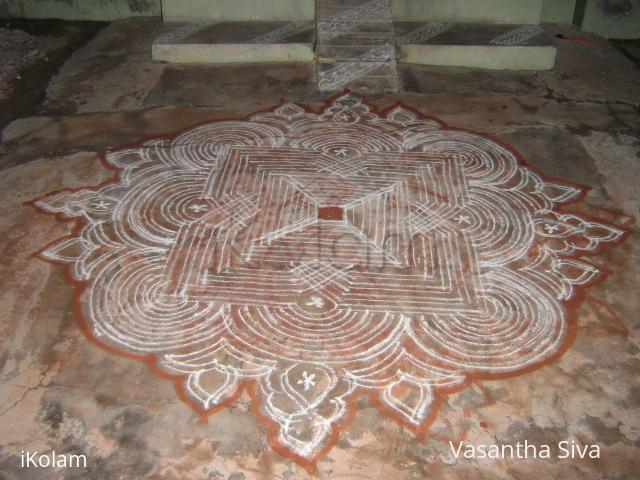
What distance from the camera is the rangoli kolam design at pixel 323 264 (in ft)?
6.66

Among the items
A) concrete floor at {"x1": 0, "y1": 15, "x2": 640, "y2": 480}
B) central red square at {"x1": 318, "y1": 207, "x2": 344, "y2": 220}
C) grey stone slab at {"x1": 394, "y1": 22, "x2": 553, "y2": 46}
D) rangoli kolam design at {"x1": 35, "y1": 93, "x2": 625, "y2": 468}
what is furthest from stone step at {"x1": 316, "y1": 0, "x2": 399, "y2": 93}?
central red square at {"x1": 318, "y1": 207, "x2": 344, "y2": 220}

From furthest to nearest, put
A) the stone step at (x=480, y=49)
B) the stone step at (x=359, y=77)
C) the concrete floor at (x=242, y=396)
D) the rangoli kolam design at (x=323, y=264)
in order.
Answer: the stone step at (x=480, y=49), the stone step at (x=359, y=77), the rangoli kolam design at (x=323, y=264), the concrete floor at (x=242, y=396)

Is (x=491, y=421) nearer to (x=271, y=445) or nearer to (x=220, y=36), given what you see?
(x=271, y=445)

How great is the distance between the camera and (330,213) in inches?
108

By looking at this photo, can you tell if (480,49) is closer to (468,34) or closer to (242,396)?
(468,34)

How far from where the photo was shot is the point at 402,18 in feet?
14.5

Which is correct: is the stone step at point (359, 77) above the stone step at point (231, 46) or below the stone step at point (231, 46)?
below

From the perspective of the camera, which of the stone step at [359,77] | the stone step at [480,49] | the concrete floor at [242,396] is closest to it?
the concrete floor at [242,396]

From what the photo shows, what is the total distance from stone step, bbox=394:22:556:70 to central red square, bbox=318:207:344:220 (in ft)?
6.07

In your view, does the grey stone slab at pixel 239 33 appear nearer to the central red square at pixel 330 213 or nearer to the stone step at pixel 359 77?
the stone step at pixel 359 77

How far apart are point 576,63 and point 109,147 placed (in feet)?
11.0

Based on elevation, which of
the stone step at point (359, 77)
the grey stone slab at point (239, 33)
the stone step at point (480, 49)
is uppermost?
the grey stone slab at point (239, 33)

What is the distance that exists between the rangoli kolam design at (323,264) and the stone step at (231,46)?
96 centimetres

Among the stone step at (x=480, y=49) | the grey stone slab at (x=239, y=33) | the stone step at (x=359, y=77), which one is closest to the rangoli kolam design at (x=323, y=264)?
the stone step at (x=359, y=77)
